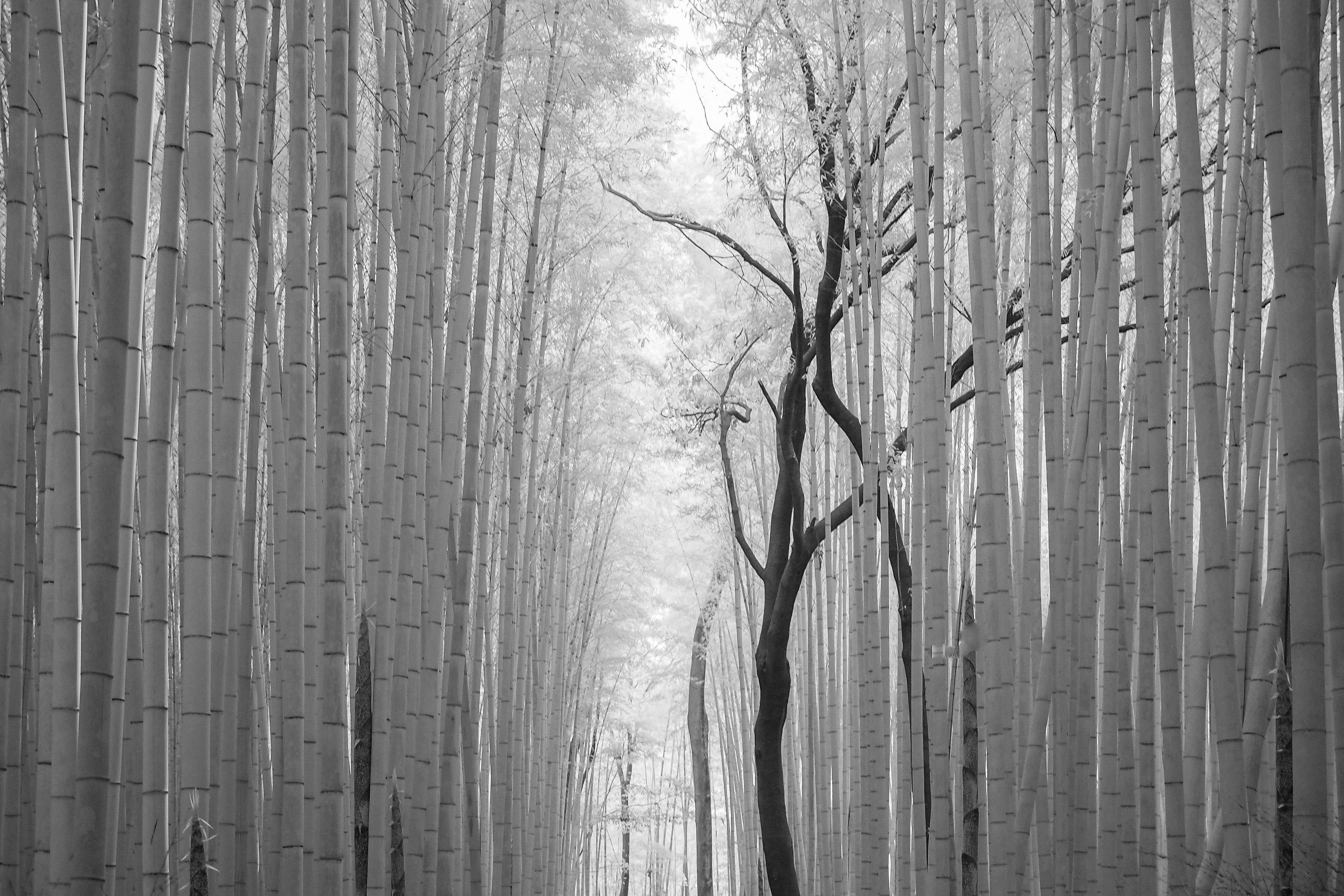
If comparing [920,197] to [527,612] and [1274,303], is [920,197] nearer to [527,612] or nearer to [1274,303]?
[1274,303]

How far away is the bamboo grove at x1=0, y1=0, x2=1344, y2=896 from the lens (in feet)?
5.17

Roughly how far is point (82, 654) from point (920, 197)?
2447 millimetres

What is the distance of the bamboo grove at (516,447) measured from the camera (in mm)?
1576

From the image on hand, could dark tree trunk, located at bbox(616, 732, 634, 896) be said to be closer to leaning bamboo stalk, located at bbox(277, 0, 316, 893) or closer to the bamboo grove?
the bamboo grove

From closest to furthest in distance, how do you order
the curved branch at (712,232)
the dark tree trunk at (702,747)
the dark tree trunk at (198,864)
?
the dark tree trunk at (198,864) < the curved branch at (712,232) < the dark tree trunk at (702,747)

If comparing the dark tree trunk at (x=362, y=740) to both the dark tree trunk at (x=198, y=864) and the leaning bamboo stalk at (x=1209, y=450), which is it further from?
the leaning bamboo stalk at (x=1209, y=450)

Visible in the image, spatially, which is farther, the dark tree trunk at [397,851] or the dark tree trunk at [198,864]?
the dark tree trunk at [397,851]

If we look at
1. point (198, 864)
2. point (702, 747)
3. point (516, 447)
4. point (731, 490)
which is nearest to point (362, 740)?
point (198, 864)

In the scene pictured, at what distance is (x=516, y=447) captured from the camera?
4.05 meters

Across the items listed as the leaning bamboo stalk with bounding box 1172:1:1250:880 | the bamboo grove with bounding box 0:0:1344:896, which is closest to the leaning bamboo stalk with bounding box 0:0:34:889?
the bamboo grove with bounding box 0:0:1344:896

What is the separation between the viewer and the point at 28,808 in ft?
7.86

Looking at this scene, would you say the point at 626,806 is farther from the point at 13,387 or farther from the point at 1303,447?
the point at 1303,447

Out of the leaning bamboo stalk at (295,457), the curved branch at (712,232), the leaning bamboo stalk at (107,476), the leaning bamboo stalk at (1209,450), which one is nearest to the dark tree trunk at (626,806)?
the curved branch at (712,232)

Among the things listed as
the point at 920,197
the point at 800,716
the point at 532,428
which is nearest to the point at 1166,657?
the point at 920,197
